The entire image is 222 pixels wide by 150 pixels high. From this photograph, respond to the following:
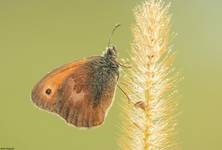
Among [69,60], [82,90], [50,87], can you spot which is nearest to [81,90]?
[82,90]

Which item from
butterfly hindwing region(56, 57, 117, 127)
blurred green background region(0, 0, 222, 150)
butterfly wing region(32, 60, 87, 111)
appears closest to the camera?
butterfly hindwing region(56, 57, 117, 127)

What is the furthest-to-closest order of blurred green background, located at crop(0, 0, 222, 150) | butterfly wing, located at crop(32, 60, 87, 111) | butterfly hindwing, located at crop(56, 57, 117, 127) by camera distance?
blurred green background, located at crop(0, 0, 222, 150) < butterfly wing, located at crop(32, 60, 87, 111) < butterfly hindwing, located at crop(56, 57, 117, 127)

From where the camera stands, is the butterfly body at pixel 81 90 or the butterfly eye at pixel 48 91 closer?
the butterfly body at pixel 81 90

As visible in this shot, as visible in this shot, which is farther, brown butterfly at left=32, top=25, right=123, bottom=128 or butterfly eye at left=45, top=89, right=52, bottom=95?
butterfly eye at left=45, top=89, right=52, bottom=95

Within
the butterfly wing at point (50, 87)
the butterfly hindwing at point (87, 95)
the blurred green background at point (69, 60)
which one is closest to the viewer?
the butterfly hindwing at point (87, 95)

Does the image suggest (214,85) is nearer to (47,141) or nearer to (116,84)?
Result: (47,141)

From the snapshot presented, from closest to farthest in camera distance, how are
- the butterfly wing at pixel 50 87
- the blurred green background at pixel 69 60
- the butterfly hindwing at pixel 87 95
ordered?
the butterfly hindwing at pixel 87 95, the butterfly wing at pixel 50 87, the blurred green background at pixel 69 60

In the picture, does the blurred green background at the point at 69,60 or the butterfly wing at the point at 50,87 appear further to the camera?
the blurred green background at the point at 69,60

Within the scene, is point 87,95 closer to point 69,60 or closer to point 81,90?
point 81,90
